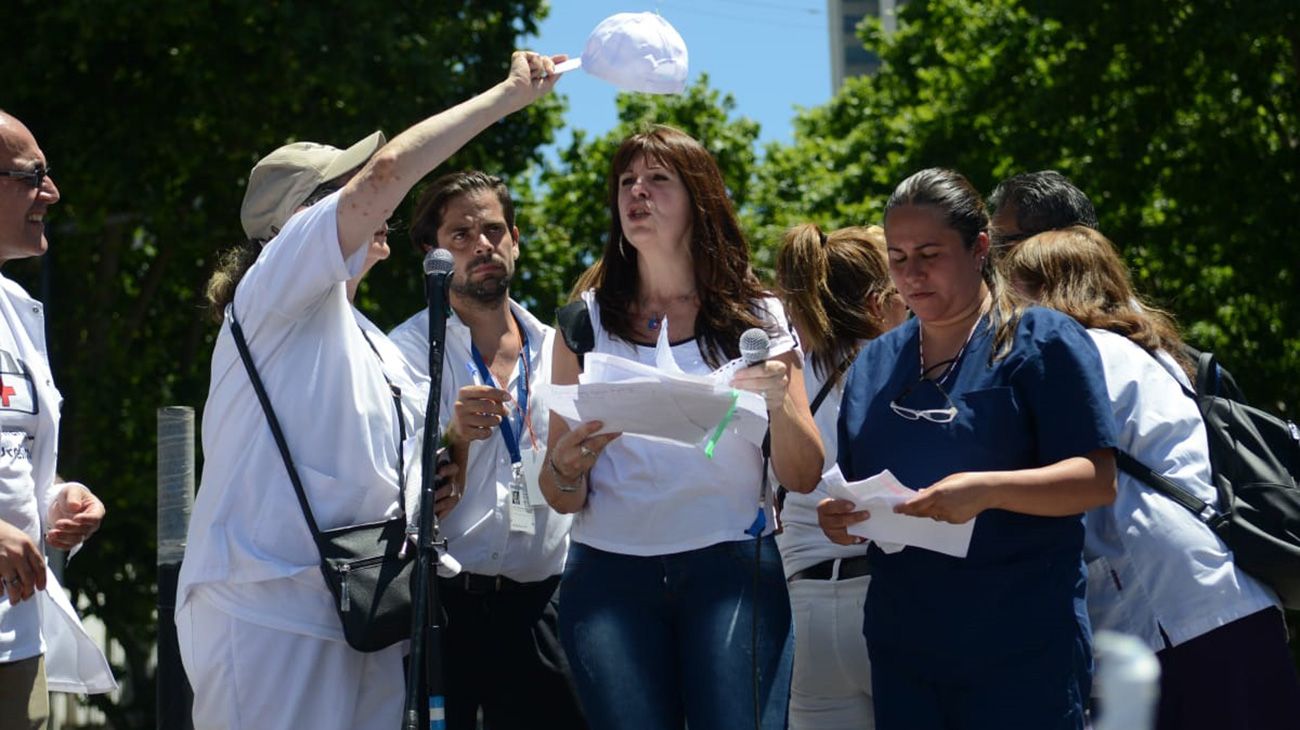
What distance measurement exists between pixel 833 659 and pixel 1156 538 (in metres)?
0.93

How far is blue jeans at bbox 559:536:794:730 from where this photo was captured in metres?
3.83

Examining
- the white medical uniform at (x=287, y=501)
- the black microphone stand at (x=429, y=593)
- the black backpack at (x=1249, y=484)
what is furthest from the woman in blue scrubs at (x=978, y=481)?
the white medical uniform at (x=287, y=501)

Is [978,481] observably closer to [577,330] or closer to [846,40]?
[577,330]

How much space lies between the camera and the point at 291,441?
379 centimetres

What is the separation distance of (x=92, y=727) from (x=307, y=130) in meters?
7.40

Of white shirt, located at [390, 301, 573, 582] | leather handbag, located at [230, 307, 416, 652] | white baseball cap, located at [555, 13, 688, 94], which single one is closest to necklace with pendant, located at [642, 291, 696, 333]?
white shirt, located at [390, 301, 573, 582]

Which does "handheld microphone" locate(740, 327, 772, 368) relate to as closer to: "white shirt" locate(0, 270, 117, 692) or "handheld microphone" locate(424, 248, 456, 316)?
"handheld microphone" locate(424, 248, 456, 316)

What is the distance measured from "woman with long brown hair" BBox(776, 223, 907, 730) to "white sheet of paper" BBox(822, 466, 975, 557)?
600 millimetres

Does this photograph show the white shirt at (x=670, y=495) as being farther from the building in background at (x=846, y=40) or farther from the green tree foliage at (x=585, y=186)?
the building in background at (x=846, y=40)

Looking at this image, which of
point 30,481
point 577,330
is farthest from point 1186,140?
point 30,481

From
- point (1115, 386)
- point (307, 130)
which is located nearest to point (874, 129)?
point (307, 130)

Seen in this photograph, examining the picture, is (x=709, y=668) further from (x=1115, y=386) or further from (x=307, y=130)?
(x=307, y=130)

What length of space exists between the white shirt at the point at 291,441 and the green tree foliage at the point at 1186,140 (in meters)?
12.3

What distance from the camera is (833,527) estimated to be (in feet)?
12.4
